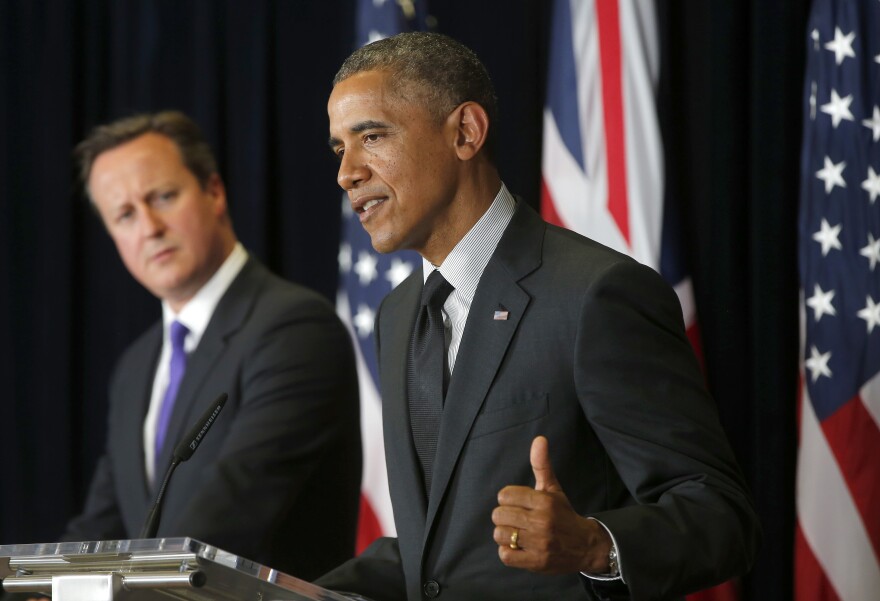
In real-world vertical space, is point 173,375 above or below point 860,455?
above

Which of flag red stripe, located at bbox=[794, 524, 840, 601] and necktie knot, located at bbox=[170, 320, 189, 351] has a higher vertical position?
necktie knot, located at bbox=[170, 320, 189, 351]

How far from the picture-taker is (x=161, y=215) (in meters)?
3.92

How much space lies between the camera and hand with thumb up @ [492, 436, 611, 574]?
5.49ft

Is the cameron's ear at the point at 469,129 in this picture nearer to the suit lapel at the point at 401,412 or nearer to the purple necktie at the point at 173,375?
the suit lapel at the point at 401,412

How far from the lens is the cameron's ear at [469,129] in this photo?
7.55ft

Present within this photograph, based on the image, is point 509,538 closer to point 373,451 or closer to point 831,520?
point 831,520

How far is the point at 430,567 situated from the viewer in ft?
6.95

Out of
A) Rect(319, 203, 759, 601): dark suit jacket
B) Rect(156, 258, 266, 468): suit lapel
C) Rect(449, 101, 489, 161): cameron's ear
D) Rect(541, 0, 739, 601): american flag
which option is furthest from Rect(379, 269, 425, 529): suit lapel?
Rect(541, 0, 739, 601): american flag

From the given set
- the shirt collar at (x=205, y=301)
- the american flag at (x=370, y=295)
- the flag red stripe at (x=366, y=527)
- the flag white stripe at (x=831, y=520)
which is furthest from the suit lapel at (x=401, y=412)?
the flag red stripe at (x=366, y=527)

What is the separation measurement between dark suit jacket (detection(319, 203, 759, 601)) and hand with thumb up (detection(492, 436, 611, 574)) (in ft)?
0.34

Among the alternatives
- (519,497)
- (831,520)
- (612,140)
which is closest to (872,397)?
(831,520)

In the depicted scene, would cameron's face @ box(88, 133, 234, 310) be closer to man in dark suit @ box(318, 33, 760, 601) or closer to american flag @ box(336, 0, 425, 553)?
american flag @ box(336, 0, 425, 553)

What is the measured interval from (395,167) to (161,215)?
189cm

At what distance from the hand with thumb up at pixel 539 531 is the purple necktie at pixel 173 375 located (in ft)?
7.04
